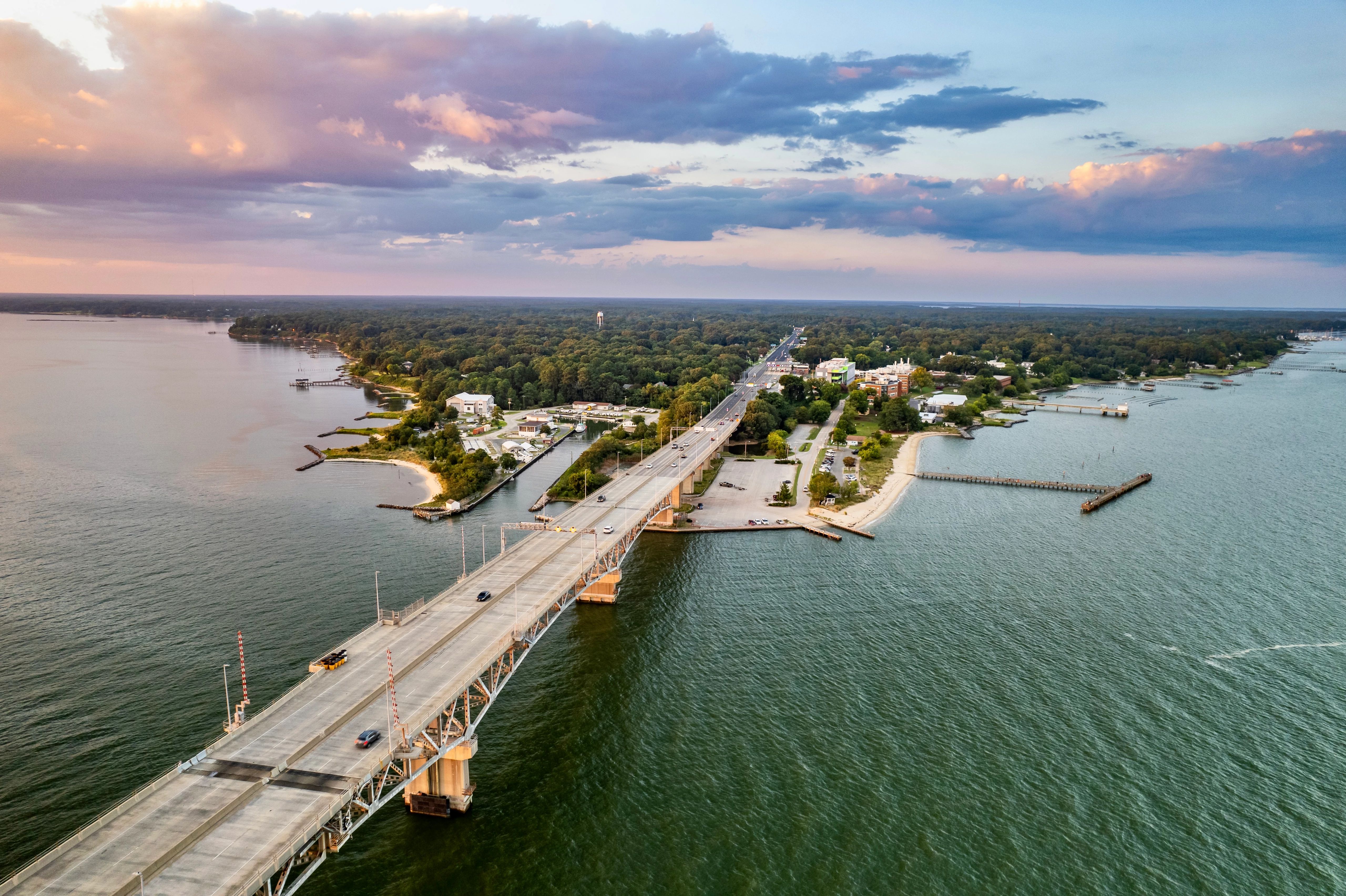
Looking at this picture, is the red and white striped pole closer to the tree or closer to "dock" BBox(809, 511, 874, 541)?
"dock" BBox(809, 511, 874, 541)

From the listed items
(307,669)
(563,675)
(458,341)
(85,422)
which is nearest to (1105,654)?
(563,675)

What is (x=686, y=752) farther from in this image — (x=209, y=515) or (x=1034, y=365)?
(x=1034, y=365)

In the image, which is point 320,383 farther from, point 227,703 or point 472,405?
point 227,703

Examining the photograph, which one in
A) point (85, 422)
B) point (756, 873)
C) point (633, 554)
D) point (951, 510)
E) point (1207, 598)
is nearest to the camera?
point (756, 873)

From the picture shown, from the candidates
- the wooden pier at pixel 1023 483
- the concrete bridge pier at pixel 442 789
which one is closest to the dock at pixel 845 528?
the wooden pier at pixel 1023 483

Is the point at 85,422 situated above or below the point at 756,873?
above

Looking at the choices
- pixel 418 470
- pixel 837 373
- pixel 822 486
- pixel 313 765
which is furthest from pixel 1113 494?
pixel 313 765

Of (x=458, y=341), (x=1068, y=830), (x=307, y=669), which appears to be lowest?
(x=1068, y=830)

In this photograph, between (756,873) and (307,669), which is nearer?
(756,873)
